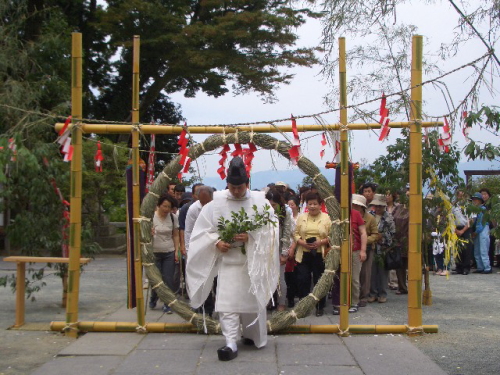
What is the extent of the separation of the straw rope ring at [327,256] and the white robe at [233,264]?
659 mm

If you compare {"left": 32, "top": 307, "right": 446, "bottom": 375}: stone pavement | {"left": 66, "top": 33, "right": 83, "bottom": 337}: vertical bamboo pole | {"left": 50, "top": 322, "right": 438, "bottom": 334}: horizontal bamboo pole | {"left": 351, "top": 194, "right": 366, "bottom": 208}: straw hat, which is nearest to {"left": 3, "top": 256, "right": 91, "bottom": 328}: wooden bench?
{"left": 66, "top": 33, "right": 83, "bottom": 337}: vertical bamboo pole

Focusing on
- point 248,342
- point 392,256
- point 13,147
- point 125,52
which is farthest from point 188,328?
point 125,52

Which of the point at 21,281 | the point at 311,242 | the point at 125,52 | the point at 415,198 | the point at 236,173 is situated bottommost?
the point at 21,281

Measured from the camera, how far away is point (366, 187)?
34.4ft

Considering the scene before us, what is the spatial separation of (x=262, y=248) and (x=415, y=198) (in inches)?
76.7

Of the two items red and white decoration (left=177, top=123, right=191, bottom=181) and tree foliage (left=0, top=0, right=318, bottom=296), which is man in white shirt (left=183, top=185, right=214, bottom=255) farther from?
tree foliage (left=0, top=0, right=318, bottom=296)

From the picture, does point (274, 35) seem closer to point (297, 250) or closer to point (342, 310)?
point (297, 250)

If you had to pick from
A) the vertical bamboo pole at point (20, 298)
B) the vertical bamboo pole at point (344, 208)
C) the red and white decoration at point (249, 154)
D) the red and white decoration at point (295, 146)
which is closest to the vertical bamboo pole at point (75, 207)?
the vertical bamboo pole at point (20, 298)

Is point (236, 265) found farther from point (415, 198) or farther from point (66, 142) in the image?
point (66, 142)

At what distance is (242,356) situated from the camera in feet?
21.9

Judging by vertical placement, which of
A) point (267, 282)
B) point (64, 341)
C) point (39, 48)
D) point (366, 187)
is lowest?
point (64, 341)

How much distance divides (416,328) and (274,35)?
38.0 feet

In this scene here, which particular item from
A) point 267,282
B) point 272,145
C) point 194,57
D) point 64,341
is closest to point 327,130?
point 272,145

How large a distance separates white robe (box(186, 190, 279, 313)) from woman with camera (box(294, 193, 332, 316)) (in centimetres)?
202
